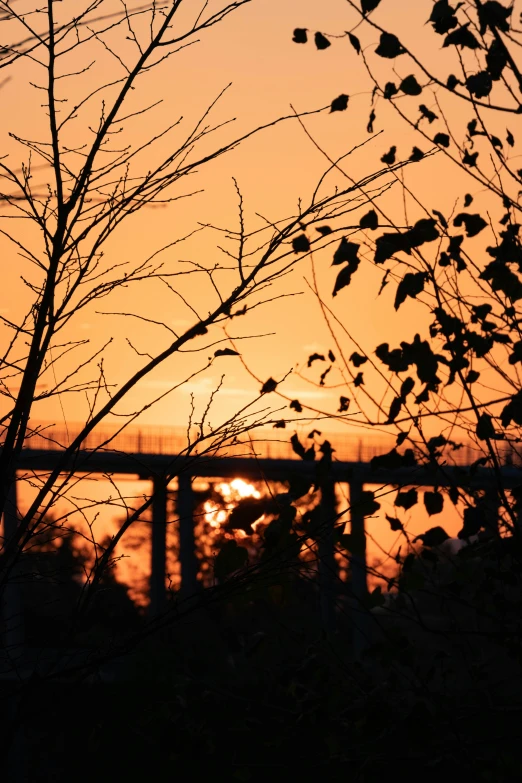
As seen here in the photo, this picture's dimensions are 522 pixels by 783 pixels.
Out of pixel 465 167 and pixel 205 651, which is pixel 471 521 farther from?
pixel 205 651

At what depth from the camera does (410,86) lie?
482 cm

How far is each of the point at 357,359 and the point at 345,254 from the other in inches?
43.0

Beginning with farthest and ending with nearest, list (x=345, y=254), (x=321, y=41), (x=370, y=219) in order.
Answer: (x=321, y=41) → (x=370, y=219) → (x=345, y=254)

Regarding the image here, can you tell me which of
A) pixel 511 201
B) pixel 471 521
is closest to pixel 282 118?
pixel 511 201

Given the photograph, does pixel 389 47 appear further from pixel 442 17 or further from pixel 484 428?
pixel 484 428

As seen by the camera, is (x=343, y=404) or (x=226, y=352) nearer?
(x=226, y=352)

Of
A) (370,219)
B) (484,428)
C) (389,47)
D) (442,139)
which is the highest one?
(389,47)

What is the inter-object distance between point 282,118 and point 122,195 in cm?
72

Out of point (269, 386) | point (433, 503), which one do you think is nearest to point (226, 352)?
point (269, 386)

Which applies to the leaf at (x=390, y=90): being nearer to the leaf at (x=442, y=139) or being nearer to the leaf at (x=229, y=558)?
the leaf at (x=442, y=139)

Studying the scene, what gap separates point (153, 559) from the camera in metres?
46.4

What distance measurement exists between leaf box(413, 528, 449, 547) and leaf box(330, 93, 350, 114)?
201 cm

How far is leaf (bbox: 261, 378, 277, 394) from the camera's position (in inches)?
186

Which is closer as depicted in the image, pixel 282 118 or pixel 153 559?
pixel 282 118
